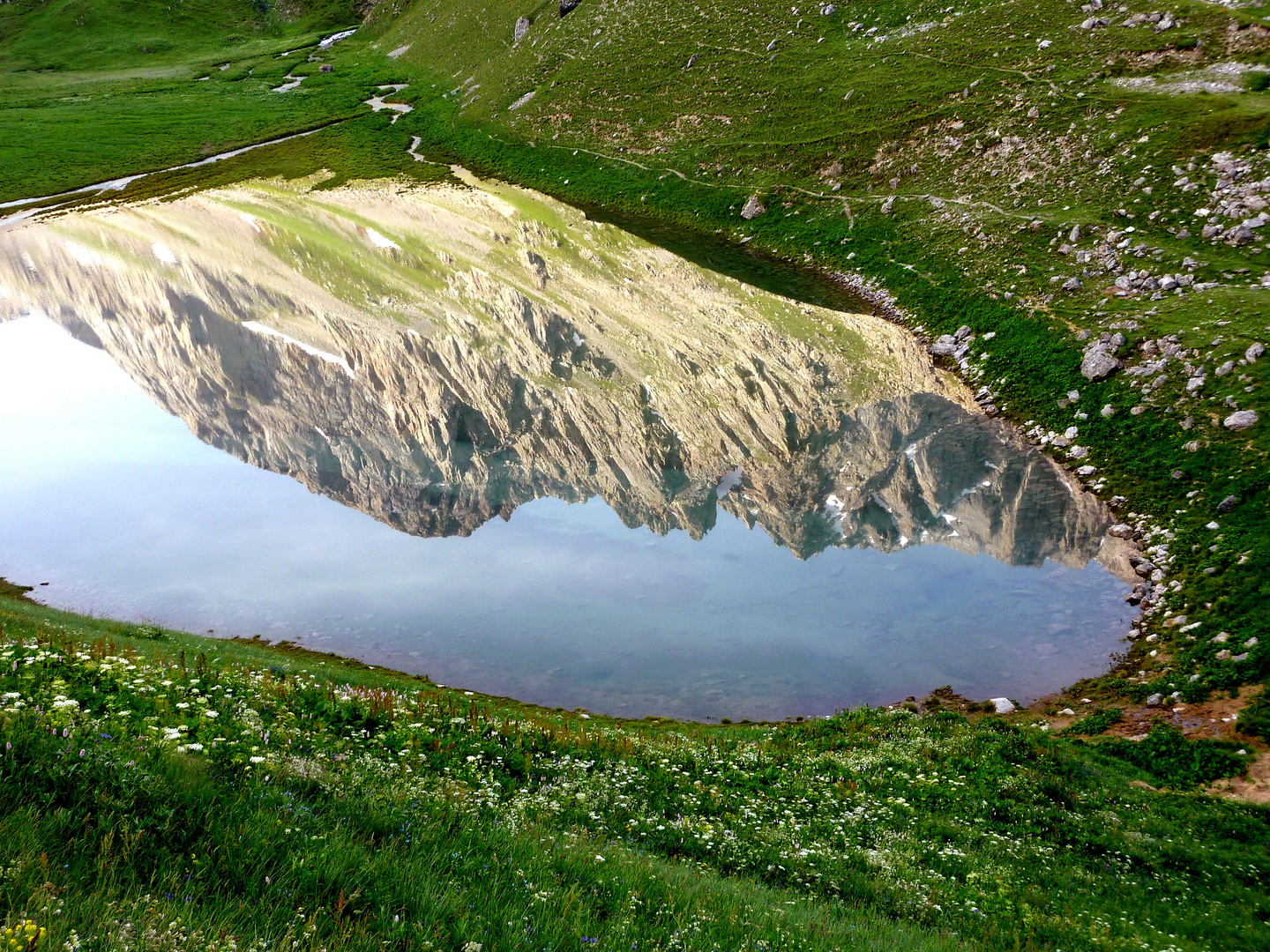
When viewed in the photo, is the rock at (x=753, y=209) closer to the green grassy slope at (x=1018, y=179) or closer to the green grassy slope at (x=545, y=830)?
the green grassy slope at (x=1018, y=179)

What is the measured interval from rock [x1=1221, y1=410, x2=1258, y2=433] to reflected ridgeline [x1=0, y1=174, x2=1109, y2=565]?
6.50m

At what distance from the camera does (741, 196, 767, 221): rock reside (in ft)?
230

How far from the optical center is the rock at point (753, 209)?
70.1 metres

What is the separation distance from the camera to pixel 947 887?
11.2 meters

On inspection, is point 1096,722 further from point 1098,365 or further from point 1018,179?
point 1018,179

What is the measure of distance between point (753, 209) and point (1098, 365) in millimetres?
40727

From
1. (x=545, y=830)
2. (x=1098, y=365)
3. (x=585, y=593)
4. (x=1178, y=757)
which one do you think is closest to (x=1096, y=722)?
(x=1178, y=757)

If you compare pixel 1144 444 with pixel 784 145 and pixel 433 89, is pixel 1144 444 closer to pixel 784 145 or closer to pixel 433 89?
pixel 784 145

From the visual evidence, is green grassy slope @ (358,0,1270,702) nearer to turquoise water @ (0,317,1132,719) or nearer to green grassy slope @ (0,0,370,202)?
turquoise water @ (0,317,1132,719)

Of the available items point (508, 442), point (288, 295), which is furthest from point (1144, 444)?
point (288, 295)


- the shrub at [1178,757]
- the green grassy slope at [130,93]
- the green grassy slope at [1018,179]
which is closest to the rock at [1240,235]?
the green grassy slope at [1018,179]

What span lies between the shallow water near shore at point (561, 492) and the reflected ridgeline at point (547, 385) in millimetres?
245

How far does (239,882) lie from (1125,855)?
15.9 m

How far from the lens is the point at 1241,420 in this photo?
102ft
